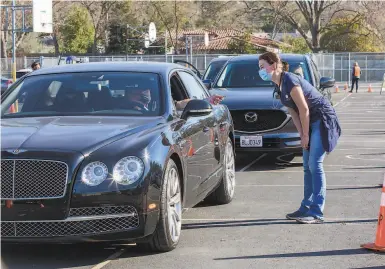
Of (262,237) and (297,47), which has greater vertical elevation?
(297,47)

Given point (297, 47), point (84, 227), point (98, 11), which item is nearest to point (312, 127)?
point (84, 227)

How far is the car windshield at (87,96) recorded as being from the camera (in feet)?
23.7

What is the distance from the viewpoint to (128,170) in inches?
236

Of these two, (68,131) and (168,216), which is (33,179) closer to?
(68,131)

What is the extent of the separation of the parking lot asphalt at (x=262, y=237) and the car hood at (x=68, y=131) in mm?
947

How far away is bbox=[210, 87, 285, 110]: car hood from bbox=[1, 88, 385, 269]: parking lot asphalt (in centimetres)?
111

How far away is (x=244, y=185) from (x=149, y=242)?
423 cm

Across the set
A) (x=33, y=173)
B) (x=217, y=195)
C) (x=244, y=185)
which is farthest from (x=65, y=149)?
(x=244, y=185)

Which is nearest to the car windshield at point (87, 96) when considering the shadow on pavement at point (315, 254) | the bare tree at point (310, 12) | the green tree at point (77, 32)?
the shadow on pavement at point (315, 254)

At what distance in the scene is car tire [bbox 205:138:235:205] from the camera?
346 inches

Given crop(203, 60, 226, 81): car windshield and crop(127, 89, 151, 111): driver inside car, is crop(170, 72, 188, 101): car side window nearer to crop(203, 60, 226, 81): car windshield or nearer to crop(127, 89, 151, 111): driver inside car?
crop(127, 89, 151, 111): driver inside car

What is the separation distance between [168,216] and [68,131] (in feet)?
3.54

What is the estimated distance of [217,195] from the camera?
347 inches

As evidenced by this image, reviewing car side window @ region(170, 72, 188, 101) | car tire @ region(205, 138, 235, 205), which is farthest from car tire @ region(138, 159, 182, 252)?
car tire @ region(205, 138, 235, 205)
